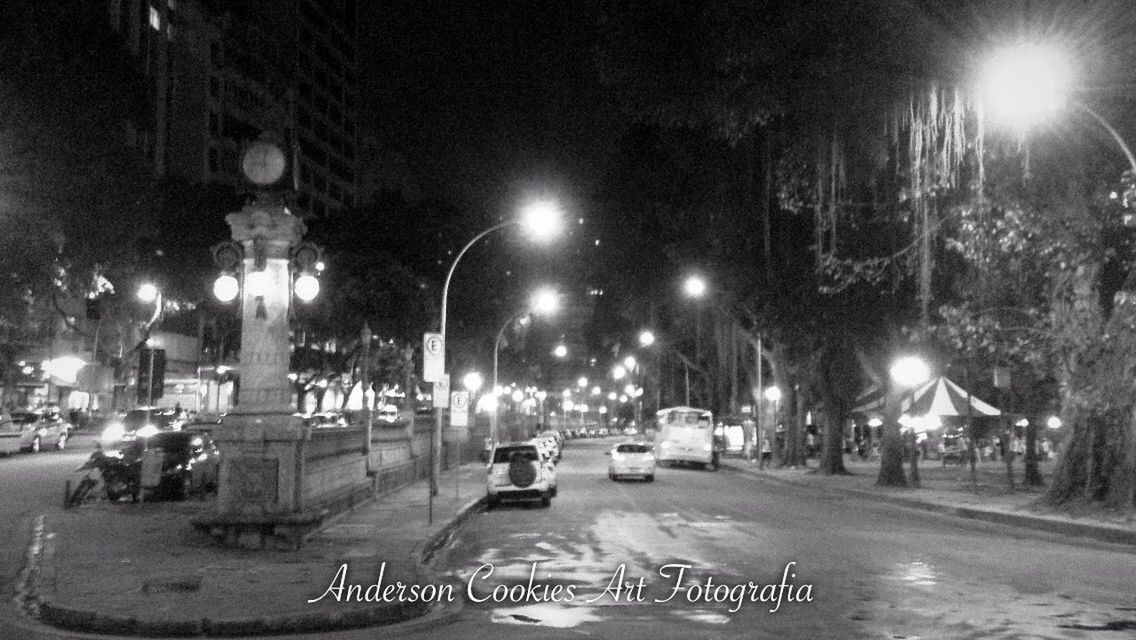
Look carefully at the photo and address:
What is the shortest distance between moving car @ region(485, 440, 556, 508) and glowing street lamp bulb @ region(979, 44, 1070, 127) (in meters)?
14.2

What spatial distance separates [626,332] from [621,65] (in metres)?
64.7

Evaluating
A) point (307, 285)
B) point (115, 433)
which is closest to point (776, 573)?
point (307, 285)

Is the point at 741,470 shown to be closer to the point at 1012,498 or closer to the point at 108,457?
the point at 1012,498

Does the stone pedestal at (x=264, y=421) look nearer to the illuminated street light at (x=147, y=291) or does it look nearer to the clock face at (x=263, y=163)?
the clock face at (x=263, y=163)

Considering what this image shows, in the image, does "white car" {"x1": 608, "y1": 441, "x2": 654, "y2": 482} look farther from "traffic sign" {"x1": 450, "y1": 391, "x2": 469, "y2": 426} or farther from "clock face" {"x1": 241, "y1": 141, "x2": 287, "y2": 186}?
"clock face" {"x1": 241, "y1": 141, "x2": 287, "y2": 186}

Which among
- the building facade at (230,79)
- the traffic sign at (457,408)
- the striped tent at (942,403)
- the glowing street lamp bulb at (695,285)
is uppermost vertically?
the building facade at (230,79)

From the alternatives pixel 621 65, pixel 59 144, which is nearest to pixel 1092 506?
pixel 621 65

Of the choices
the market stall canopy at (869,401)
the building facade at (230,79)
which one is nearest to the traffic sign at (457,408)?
the market stall canopy at (869,401)

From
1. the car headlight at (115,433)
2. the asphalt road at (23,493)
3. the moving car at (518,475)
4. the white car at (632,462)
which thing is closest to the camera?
the asphalt road at (23,493)

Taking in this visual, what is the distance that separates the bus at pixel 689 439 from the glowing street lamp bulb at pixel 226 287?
4009cm

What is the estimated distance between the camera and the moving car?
30.4m

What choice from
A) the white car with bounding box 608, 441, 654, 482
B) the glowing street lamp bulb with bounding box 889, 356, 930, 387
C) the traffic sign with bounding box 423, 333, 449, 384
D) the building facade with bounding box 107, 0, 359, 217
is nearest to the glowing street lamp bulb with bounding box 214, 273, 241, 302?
the traffic sign with bounding box 423, 333, 449, 384

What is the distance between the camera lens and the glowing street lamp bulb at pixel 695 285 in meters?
48.7

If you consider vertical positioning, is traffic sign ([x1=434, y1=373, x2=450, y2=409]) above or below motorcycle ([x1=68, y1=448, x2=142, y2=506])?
above
